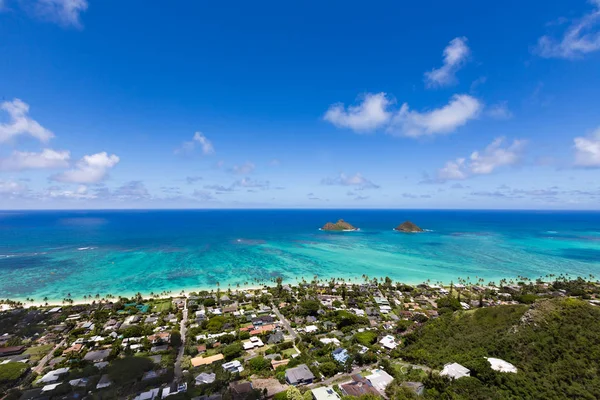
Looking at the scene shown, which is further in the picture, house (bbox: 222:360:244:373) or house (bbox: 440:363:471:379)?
house (bbox: 222:360:244:373)

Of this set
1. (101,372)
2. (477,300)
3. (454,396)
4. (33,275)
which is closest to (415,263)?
(477,300)

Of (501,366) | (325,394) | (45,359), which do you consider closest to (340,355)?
(325,394)

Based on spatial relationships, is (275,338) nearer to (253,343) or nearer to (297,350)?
(253,343)

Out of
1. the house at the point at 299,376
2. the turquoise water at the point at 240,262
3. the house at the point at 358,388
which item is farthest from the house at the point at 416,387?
the turquoise water at the point at 240,262

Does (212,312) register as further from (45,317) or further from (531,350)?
(531,350)

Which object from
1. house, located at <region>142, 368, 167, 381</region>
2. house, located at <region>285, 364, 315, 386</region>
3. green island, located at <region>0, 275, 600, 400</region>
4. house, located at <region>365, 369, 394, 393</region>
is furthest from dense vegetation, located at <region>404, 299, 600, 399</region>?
house, located at <region>142, 368, 167, 381</region>

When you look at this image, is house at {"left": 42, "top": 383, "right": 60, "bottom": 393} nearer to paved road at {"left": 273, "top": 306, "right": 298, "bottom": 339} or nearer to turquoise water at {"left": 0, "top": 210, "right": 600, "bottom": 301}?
paved road at {"left": 273, "top": 306, "right": 298, "bottom": 339}
